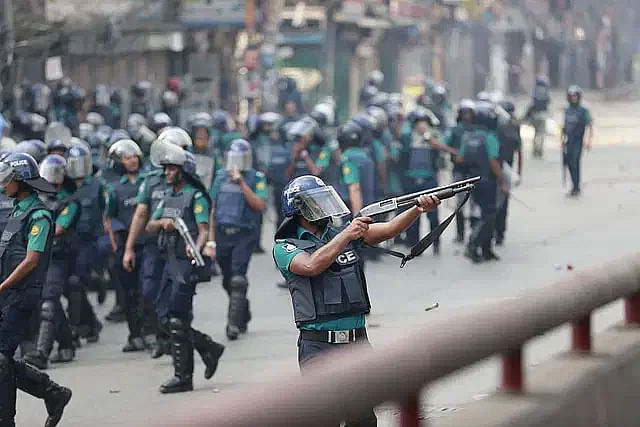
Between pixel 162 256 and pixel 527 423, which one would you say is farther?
pixel 162 256

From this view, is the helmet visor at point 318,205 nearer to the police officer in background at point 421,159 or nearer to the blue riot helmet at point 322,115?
the police officer in background at point 421,159

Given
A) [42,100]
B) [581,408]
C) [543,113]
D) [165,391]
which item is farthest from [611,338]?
[543,113]

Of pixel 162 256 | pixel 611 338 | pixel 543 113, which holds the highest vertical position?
pixel 611 338

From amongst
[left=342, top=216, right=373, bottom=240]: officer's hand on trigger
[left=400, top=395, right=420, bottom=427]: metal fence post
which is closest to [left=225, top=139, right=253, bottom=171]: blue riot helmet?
[left=342, top=216, right=373, bottom=240]: officer's hand on trigger

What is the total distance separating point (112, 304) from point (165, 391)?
5.18 meters

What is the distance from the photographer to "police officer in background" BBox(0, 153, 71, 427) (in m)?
8.97

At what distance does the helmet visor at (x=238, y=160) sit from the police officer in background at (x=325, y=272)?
6.36 metres

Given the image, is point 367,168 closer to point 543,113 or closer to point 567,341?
point 567,341

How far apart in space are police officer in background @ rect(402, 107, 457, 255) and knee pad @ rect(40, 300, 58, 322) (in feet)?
24.6

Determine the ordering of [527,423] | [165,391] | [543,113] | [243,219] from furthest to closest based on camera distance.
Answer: [543,113] < [243,219] < [165,391] < [527,423]

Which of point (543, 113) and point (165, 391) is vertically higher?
point (165, 391)

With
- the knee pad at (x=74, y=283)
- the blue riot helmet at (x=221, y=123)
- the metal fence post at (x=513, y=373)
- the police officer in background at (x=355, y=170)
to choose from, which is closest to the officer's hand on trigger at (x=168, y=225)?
the knee pad at (x=74, y=283)

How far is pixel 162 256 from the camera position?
1121cm

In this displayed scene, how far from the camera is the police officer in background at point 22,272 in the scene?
353 inches
